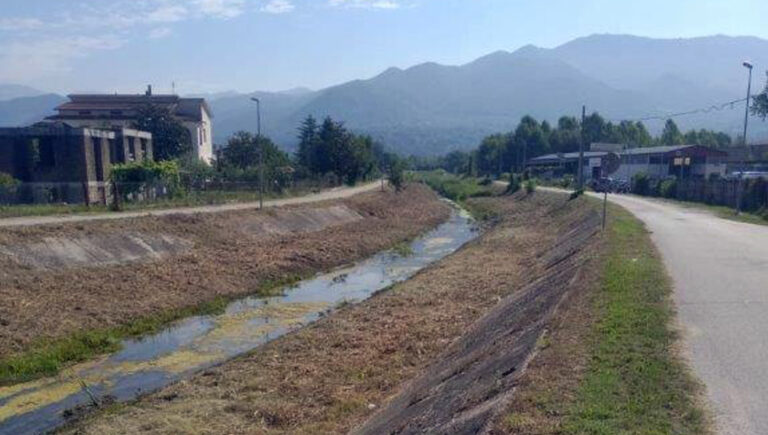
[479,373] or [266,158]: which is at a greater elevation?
[266,158]

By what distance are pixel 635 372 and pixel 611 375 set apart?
1.23 ft

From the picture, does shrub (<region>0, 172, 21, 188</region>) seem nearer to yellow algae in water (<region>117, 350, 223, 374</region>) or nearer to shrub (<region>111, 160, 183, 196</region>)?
shrub (<region>111, 160, 183, 196</region>)

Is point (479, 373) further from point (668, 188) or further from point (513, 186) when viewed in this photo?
point (513, 186)

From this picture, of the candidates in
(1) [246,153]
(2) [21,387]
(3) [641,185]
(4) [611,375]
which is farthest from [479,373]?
(1) [246,153]

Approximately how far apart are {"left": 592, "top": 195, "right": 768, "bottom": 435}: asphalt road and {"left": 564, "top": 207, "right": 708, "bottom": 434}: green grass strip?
0.31 metres

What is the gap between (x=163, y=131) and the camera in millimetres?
75438

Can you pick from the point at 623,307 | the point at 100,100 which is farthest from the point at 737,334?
the point at 100,100

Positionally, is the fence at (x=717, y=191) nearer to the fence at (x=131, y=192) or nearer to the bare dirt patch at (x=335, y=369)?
the bare dirt patch at (x=335, y=369)

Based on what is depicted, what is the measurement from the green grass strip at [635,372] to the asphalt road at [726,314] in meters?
0.31

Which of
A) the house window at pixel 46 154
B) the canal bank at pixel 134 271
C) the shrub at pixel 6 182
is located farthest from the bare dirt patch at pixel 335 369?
the house window at pixel 46 154

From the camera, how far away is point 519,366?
10.7 meters

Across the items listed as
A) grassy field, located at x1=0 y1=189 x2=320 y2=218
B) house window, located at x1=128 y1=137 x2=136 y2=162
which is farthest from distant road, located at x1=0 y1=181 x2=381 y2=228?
house window, located at x1=128 y1=137 x2=136 y2=162

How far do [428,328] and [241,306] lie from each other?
9472 millimetres

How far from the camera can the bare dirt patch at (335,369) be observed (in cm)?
1302
